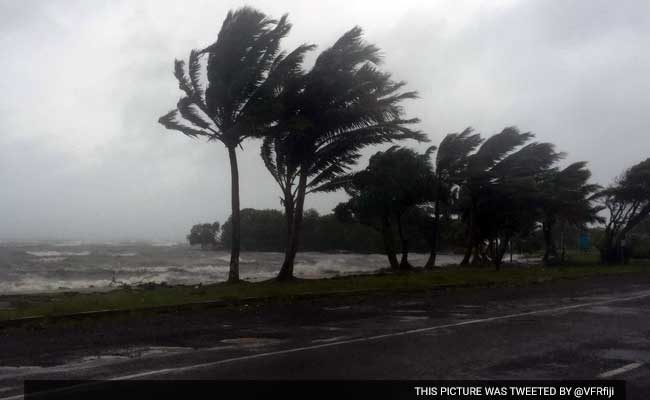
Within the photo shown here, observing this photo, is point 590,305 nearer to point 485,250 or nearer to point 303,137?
point 303,137

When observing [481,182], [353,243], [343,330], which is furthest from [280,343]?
[353,243]

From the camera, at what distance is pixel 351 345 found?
914 cm

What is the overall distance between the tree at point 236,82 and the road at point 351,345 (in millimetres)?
5885

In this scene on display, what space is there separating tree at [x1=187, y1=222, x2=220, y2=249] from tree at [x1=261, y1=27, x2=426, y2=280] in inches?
2224

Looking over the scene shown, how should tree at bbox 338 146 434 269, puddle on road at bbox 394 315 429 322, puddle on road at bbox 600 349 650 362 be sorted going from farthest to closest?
tree at bbox 338 146 434 269, puddle on road at bbox 394 315 429 322, puddle on road at bbox 600 349 650 362

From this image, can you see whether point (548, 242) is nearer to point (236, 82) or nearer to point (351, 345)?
point (236, 82)

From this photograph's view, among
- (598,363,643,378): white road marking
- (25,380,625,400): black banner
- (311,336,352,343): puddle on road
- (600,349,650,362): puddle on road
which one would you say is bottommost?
(25,380,625,400): black banner

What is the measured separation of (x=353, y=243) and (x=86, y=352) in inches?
2136

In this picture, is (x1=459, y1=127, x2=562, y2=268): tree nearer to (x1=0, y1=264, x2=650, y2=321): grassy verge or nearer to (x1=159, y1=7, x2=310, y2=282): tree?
(x1=0, y1=264, x2=650, y2=321): grassy verge

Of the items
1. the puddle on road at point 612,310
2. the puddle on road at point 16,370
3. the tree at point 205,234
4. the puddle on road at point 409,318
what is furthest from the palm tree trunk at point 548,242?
the tree at point 205,234

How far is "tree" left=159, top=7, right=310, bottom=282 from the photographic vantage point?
1820cm

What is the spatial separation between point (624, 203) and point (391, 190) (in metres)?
17.7

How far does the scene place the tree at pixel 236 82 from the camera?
18.2 meters

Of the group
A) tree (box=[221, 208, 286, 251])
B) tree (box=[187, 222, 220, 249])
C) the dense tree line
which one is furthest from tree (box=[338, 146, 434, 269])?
tree (box=[187, 222, 220, 249])
